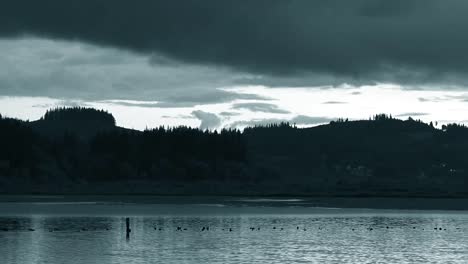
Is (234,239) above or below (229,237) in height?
below

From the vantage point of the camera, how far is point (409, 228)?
317ft

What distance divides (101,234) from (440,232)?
3499 centimetres

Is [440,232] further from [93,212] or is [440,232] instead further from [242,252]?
[93,212]

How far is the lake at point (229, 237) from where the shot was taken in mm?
64812

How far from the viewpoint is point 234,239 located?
80312mm

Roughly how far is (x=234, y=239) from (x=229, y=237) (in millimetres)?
2056

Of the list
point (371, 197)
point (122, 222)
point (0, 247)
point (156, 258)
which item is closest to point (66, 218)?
point (122, 222)

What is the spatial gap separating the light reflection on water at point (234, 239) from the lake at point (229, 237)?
0.23 feet

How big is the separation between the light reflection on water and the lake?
0.07 metres

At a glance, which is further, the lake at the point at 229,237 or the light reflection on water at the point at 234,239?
the lake at the point at 229,237

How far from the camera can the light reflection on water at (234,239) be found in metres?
64.5

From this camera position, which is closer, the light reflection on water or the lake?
the light reflection on water

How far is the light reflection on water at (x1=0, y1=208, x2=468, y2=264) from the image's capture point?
6450 centimetres

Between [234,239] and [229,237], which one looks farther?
[229,237]
